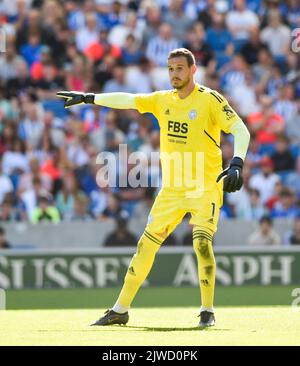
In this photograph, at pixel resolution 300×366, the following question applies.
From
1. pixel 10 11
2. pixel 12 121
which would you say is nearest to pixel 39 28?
pixel 10 11

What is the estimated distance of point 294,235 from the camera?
16.4m

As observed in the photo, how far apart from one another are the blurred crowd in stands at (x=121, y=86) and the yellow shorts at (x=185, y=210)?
23.3 ft

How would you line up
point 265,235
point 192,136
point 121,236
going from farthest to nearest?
point 265,235 → point 121,236 → point 192,136

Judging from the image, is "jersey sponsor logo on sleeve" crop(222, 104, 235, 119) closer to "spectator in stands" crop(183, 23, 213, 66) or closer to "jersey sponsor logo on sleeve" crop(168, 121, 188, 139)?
"jersey sponsor logo on sleeve" crop(168, 121, 188, 139)

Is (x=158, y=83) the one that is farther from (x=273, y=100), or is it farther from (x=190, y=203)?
(x=190, y=203)

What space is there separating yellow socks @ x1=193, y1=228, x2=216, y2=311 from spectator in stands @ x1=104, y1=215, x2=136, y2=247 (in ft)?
21.9

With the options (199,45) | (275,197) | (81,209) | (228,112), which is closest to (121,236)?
(81,209)

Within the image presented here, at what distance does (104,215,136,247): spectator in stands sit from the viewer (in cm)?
1609

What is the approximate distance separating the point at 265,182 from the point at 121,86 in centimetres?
317

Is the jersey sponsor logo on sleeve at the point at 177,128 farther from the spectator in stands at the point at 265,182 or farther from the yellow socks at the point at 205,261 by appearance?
the spectator in stands at the point at 265,182

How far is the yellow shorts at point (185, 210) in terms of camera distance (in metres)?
9.42

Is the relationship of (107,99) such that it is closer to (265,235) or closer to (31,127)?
(265,235)
